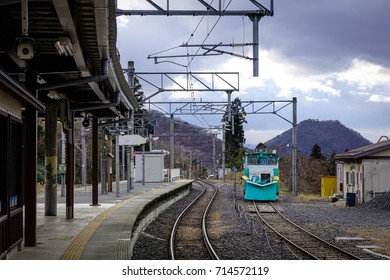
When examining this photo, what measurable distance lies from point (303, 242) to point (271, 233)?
2009mm

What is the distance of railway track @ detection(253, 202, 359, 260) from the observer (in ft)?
41.7

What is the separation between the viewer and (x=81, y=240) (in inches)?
490

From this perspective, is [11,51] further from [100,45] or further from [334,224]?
[334,224]

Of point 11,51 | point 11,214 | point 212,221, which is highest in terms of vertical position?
point 11,51

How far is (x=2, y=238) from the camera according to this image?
9000mm

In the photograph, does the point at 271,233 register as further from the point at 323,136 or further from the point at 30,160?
the point at 323,136

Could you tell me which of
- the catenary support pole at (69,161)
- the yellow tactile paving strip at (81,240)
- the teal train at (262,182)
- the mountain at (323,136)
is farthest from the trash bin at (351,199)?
the mountain at (323,136)

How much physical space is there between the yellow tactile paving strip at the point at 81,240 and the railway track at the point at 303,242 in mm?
4117

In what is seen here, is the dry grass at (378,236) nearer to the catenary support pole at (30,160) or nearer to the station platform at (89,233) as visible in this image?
the station platform at (89,233)

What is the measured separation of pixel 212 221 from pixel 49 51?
10.9 m

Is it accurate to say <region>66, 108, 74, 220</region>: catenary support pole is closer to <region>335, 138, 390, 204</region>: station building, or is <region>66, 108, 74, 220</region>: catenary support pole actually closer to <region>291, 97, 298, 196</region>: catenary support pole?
<region>335, 138, 390, 204</region>: station building

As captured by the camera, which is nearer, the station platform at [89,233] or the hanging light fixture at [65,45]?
the hanging light fixture at [65,45]

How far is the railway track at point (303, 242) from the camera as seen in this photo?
12703mm
